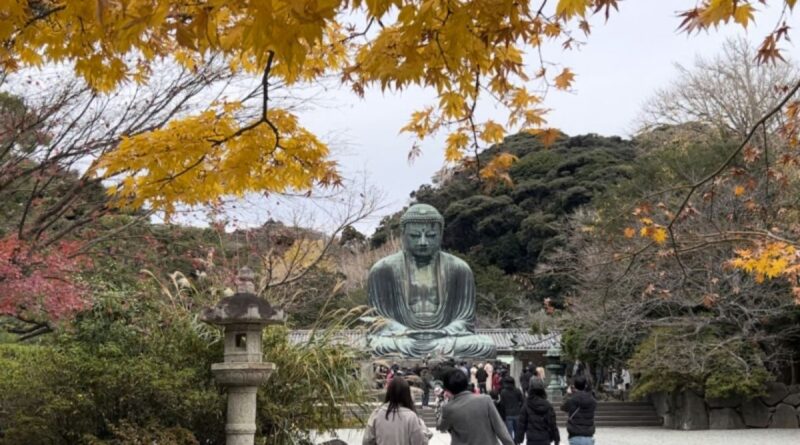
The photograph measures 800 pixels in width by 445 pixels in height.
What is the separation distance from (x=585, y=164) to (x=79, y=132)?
3483 cm

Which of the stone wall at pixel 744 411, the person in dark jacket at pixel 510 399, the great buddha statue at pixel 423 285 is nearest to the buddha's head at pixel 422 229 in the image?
the great buddha statue at pixel 423 285

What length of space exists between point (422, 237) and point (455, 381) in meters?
17.3

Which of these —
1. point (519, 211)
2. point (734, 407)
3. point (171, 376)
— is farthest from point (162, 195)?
point (519, 211)

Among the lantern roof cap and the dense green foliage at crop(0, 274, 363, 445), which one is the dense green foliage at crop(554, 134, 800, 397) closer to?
the dense green foliage at crop(0, 274, 363, 445)

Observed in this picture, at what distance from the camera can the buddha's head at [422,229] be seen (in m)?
22.8

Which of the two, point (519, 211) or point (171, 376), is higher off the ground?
point (519, 211)

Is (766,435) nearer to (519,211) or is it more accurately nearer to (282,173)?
(282,173)

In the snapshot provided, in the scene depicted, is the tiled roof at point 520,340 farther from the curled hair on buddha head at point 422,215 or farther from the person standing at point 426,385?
the person standing at point 426,385

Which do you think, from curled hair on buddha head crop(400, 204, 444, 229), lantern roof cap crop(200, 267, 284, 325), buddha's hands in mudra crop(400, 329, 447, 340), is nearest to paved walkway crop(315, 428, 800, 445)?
buddha's hands in mudra crop(400, 329, 447, 340)

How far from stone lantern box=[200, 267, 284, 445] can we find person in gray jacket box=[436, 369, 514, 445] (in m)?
2.32

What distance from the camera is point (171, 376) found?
7.50 metres

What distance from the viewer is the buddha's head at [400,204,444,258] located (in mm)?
22812

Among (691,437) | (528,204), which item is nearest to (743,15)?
(691,437)

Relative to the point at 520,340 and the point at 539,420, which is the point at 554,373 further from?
the point at 539,420
